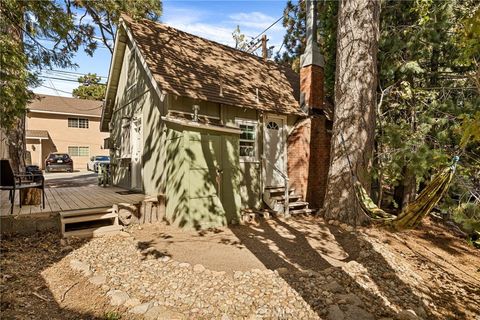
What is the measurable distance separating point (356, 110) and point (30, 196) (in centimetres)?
854

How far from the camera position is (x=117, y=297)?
360 cm

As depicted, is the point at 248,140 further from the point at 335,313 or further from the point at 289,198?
the point at 335,313

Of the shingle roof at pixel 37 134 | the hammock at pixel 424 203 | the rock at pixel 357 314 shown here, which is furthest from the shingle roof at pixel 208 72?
the shingle roof at pixel 37 134

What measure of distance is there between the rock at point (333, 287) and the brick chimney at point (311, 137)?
549 centimetres

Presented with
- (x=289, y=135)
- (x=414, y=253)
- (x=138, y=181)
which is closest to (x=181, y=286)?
(x=414, y=253)

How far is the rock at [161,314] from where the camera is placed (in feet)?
10.5

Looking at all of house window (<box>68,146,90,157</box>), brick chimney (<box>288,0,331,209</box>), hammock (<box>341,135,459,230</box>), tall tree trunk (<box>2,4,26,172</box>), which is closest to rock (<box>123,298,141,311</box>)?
hammock (<box>341,135,459,230</box>)

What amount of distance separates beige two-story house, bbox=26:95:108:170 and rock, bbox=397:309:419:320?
2455cm

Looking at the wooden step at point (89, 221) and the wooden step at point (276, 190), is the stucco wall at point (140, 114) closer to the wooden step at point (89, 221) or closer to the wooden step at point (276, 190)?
the wooden step at point (89, 221)

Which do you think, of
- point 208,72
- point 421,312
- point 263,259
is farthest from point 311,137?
point 421,312

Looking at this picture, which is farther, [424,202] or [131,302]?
[424,202]

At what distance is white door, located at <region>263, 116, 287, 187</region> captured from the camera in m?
9.59

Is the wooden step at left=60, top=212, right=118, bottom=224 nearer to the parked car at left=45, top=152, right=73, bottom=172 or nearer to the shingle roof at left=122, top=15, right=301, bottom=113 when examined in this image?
the shingle roof at left=122, top=15, right=301, bottom=113

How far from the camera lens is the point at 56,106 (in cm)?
2602
